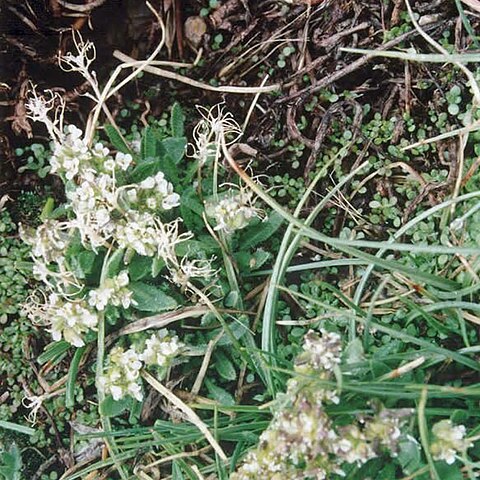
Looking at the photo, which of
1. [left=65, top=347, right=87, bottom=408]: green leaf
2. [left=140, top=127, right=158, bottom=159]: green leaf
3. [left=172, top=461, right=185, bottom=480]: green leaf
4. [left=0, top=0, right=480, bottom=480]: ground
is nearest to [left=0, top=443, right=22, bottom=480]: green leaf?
[left=0, top=0, right=480, bottom=480]: ground

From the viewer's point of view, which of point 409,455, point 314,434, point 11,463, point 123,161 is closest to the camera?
point 314,434

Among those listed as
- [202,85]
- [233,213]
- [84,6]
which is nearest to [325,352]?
[233,213]

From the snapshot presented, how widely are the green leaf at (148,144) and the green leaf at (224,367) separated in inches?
11.3

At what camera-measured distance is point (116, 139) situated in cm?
110

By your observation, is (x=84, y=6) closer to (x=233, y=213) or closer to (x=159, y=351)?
(x=233, y=213)

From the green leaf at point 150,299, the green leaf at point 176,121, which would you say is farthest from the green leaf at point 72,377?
the green leaf at point 176,121

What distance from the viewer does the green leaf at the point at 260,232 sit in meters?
1.11

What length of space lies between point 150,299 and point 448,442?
41 cm

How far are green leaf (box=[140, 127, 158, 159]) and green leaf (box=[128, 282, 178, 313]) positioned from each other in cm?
18

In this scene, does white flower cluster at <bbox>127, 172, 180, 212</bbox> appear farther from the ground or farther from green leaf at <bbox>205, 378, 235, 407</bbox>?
green leaf at <bbox>205, 378, 235, 407</bbox>

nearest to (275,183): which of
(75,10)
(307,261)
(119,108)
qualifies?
(307,261)

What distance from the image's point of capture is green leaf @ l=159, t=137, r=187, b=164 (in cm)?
111

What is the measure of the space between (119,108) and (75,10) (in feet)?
0.52

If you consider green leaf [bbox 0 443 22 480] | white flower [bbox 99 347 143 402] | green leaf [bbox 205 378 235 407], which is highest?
white flower [bbox 99 347 143 402]
